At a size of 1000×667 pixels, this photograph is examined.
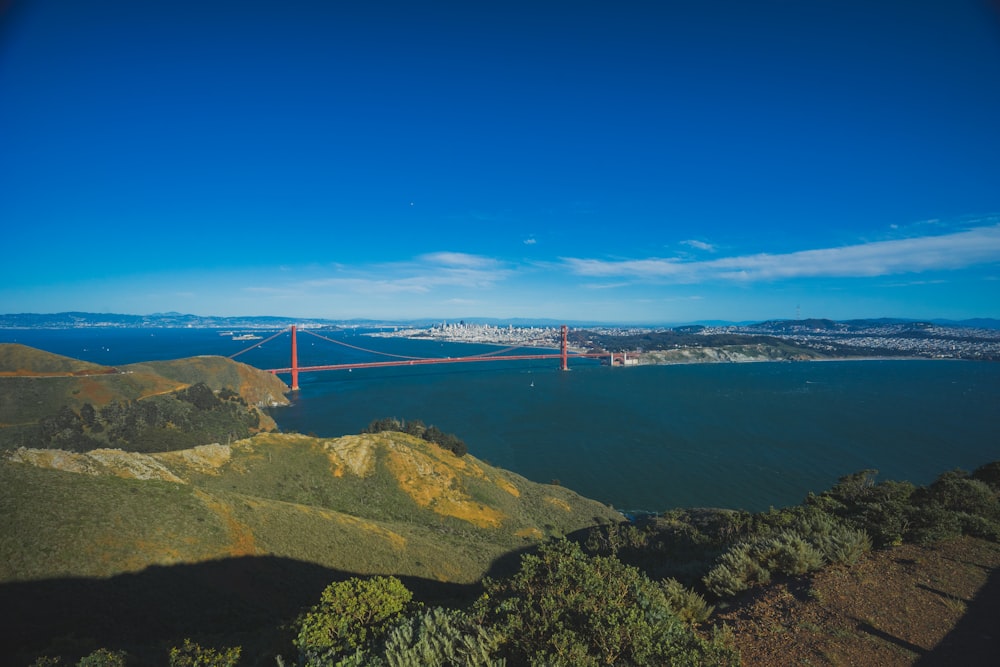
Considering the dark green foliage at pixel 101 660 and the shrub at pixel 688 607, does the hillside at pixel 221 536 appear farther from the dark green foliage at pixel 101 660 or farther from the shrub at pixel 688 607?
the shrub at pixel 688 607

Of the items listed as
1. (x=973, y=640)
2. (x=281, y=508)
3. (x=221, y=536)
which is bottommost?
(x=281, y=508)

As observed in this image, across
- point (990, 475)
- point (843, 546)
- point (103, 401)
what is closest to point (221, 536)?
point (843, 546)

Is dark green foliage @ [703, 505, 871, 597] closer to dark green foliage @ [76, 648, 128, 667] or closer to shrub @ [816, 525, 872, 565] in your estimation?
shrub @ [816, 525, 872, 565]

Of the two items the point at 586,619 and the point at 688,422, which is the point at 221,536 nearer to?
the point at 586,619

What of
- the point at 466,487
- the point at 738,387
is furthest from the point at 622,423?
the point at 738,387

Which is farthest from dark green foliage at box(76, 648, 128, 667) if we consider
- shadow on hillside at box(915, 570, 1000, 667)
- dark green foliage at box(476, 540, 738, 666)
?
shadow on hillside at box(915, 570, 1000, 667)

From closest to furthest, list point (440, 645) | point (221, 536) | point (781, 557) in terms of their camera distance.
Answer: point (440, 645)
point (781, 557)
point (221, 536)

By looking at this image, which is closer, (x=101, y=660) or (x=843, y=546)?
(x=101, y=660)
